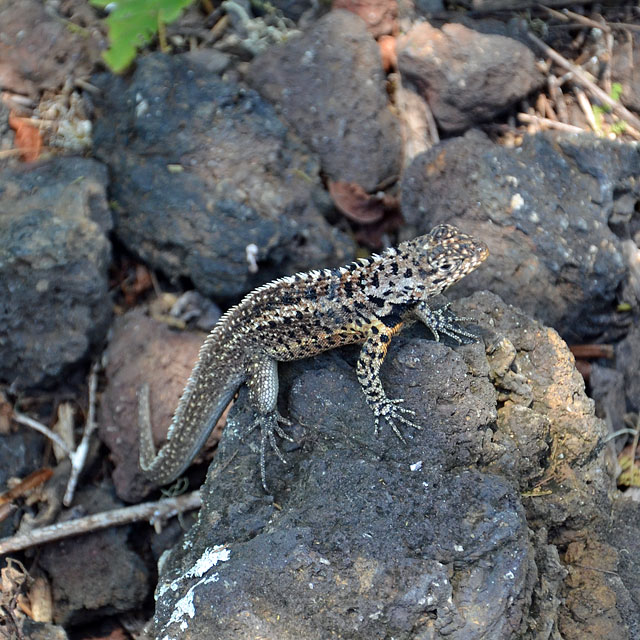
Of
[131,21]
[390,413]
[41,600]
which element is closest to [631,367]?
[390,413]

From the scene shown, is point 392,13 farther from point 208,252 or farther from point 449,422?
point 449,422

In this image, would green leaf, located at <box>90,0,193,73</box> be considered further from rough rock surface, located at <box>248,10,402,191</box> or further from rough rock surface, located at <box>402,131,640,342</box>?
rough rock surface, located at <box>402,131,640,342</box>

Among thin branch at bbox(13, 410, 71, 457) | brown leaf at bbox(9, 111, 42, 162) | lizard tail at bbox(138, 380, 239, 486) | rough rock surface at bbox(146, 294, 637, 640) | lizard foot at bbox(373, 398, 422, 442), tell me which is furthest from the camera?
brown leaf at bbox(9, 111, 42, 162)

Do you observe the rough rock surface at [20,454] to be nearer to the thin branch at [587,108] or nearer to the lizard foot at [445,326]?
the lizard foot at [445,326]

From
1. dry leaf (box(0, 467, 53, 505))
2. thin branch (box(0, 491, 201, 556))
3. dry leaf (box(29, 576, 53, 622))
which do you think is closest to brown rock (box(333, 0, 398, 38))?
thin branch (box(0, 491, 201, 556))

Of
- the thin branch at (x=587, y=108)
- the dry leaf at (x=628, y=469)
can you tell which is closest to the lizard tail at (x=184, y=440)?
the dry leaf at (x=628, y=469)

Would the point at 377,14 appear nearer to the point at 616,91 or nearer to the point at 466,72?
the point at 466,72

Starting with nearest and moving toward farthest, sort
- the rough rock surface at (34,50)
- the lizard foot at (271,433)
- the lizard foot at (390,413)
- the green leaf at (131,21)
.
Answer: the lizard foot at (390,413), the lizard foot at (271,433), the green leaf at (131,21), the rough rock surface at (34,50)
